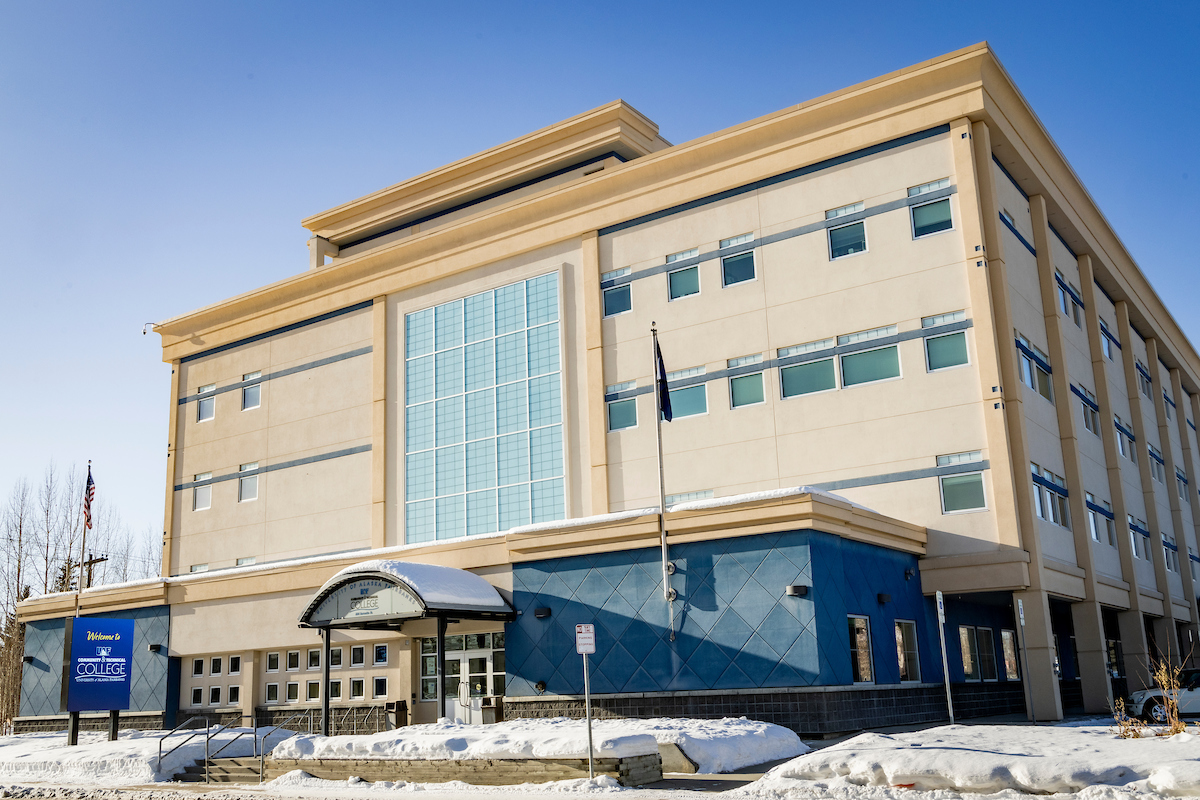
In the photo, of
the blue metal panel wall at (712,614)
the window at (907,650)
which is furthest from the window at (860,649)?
the window at (907,650)

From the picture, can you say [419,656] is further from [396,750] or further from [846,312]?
[846,312]

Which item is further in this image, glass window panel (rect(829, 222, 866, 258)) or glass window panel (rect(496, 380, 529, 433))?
glass window panel (rect(496, 380, 529, 433))

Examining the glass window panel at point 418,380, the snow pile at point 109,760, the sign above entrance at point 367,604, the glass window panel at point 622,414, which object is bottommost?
the snow pile at point 109,760

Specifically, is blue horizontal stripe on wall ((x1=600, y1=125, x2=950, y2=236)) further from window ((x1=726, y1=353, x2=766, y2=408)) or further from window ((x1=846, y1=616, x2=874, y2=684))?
window ((x1=846, y1=616, x2=874, y2=684))

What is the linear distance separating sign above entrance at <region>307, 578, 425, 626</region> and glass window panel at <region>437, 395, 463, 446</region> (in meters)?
11.3

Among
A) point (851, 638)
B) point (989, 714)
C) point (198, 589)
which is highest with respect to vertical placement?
point (198, 589)

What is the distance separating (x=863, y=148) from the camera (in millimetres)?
32312

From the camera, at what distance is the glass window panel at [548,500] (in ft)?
117

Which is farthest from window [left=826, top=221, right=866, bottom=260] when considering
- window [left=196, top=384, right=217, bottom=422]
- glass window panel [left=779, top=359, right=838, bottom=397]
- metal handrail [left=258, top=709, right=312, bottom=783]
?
window [left=196, top=384, right=217, bottom=422]

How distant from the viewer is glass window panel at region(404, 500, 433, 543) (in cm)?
3841

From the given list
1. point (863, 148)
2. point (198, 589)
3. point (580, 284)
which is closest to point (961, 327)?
point (863, 148)

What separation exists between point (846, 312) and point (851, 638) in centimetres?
1056

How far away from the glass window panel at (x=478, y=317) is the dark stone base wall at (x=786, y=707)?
15.3m

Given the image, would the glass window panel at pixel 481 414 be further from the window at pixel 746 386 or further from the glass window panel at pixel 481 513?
Answer: the window at pixel 746 386
